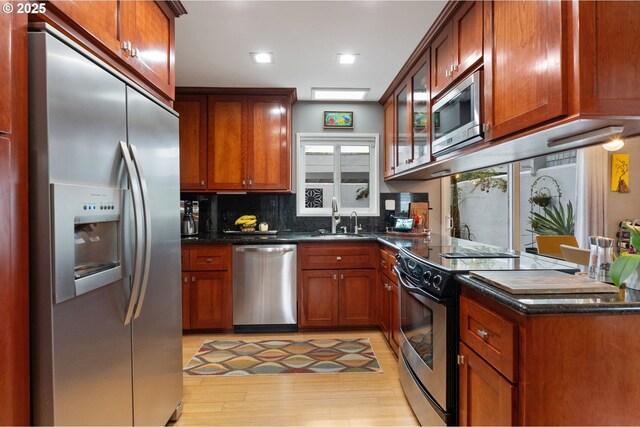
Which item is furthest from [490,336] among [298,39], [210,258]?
[210,258]

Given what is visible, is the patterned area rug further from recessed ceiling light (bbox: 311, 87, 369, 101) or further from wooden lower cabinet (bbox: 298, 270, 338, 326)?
recessed ceiling light (bbox: 311, 87, 369, 101)

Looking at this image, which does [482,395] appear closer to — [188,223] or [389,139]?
[389,139]

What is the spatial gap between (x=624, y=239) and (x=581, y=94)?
6.04 ft

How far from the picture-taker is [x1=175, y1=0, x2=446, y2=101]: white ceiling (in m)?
2.16

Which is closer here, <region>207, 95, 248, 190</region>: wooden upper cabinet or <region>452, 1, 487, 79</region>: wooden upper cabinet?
<region>452, 1, 487, 79</region>: wooden upper cabinet

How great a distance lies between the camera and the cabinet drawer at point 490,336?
1.16 metres

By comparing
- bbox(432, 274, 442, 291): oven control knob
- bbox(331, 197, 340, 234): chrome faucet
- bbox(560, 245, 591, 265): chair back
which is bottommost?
bbox(432, 274, 442, 291): oven control knob

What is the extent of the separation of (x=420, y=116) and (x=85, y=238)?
246 cm

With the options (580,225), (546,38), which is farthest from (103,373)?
(580,225)

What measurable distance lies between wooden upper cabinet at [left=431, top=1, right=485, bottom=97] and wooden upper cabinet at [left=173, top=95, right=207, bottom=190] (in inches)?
94.1

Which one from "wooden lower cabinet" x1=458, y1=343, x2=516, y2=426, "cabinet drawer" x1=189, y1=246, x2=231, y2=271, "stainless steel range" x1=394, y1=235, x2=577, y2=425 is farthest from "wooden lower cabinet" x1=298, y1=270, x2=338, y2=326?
"wooden lower cabinet" x1=458, y1=343, x2=516, y2=426

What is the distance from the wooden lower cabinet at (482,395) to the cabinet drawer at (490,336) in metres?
0.04

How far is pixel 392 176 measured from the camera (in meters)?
3.71

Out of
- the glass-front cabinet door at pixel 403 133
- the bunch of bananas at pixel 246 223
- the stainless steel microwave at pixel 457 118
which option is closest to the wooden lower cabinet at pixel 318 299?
the bunch of bananas at pixel 246 223
